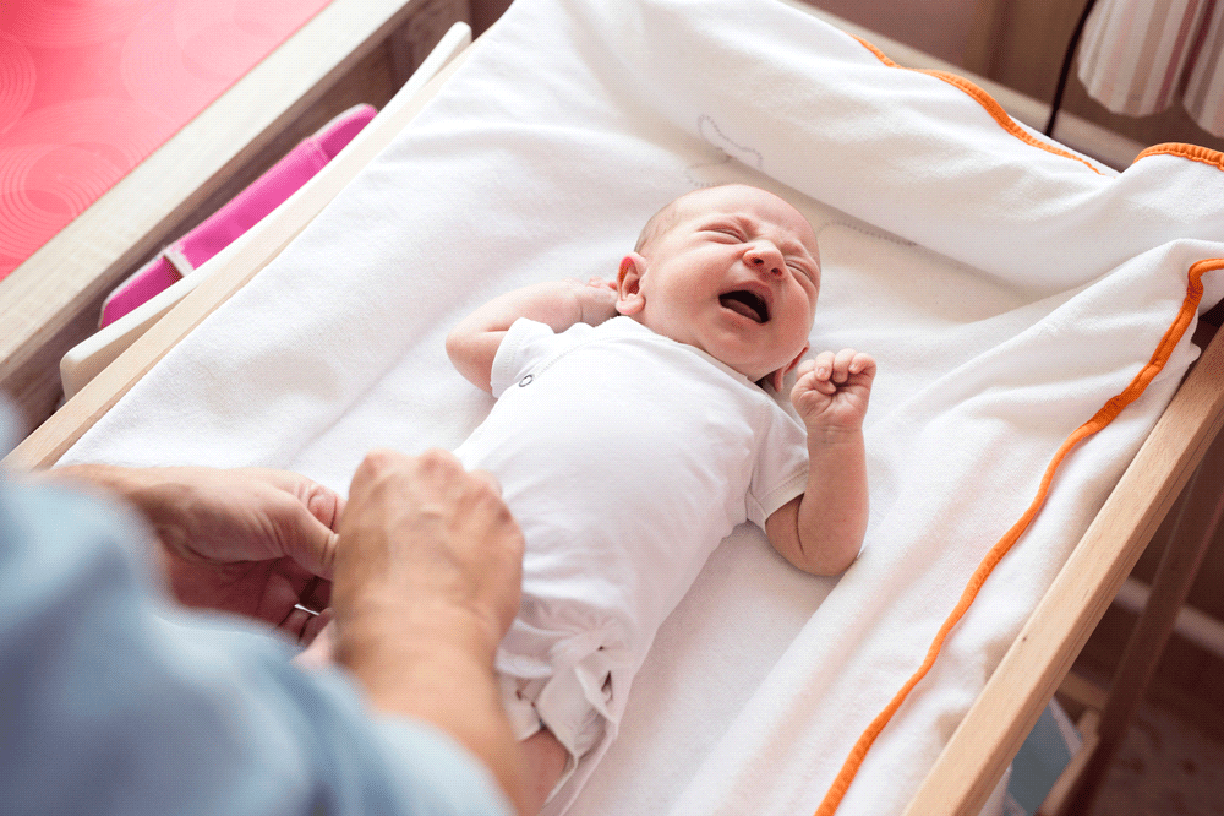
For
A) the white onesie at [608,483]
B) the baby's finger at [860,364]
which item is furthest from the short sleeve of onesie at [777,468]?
the baby's finger at [860,364]

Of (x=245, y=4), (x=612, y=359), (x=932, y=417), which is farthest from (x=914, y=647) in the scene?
(x=245, y=4)

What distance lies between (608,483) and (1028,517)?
1.25ft

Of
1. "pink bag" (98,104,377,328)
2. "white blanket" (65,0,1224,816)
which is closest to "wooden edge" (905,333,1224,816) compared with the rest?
"white blanket" (65,0,1224,816)

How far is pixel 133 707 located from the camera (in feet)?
1.03

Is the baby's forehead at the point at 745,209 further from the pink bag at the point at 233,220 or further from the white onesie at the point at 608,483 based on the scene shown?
the pink bag at the point at 233,220

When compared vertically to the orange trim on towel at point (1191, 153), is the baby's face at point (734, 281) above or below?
below

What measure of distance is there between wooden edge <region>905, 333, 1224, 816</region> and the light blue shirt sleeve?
1.72 feet

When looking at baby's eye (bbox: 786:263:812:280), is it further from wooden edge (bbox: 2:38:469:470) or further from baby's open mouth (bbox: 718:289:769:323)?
wooden edge (bbox: 2:38:469:470)

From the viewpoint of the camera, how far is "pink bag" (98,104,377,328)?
1.16 meters

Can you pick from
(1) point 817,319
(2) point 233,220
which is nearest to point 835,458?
(1) point 817,319

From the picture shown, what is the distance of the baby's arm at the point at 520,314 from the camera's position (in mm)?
1087

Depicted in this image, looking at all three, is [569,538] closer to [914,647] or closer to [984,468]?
[914,647]

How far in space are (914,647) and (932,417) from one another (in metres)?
0.28

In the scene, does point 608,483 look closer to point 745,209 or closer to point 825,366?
point 825,366
